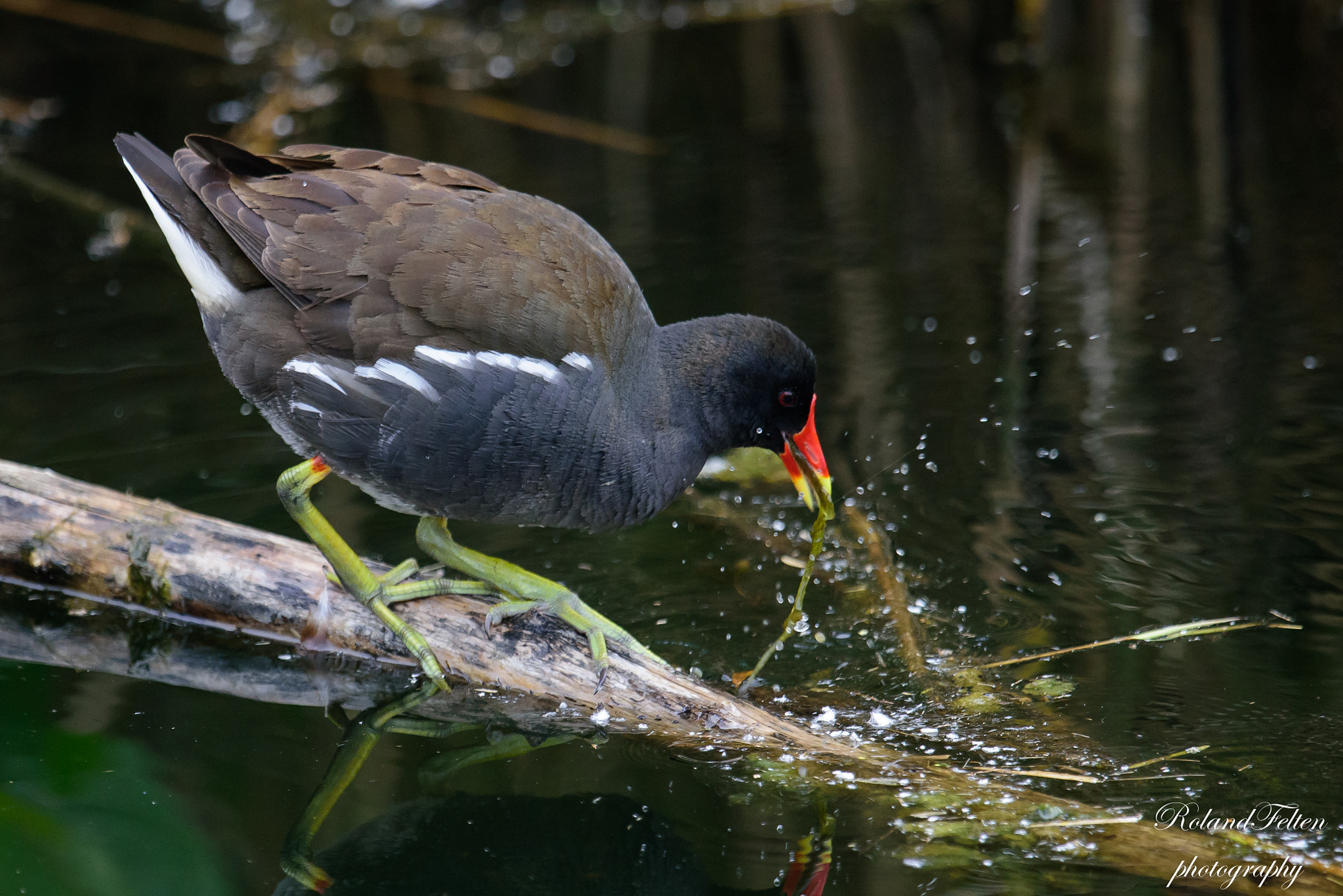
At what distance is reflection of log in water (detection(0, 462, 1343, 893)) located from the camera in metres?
3.03

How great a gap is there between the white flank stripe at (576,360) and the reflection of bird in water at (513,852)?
0.98 m

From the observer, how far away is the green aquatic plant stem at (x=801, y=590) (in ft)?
10.7

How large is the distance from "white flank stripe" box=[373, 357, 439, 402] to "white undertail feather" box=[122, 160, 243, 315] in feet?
1.59

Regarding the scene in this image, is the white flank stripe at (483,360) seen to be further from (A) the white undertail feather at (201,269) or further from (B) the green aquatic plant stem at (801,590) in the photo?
(B) the green aquatic plant stem at (801,590)

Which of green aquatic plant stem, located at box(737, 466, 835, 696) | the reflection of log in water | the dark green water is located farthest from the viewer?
green aquatic plant stem, located at box(737, 466, 835, 696)

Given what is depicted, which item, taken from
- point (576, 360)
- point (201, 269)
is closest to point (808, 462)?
point (576, 360)

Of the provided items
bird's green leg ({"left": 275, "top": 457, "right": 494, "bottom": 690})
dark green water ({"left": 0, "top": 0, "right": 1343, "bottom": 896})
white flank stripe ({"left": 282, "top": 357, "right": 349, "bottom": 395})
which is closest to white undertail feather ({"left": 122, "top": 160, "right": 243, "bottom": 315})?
white flank stripe ({"left": 282, "top": 357, "right": 349, "bottom": 395})

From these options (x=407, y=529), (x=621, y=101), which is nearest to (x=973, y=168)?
(x=621, y=101)

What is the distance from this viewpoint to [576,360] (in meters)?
3.09

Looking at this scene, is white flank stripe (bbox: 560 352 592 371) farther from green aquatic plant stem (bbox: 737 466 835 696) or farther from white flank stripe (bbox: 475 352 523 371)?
green aquatic plant stem (bbox: 737 466 835 696)

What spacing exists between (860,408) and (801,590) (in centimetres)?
161

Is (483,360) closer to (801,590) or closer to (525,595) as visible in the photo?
(525,595)

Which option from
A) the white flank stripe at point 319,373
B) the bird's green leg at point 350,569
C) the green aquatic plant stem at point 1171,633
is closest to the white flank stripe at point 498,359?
the white flank stripe at point 319,373

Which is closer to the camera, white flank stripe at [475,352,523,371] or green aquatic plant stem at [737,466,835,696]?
white flank stripe at [475,352,523,371]
